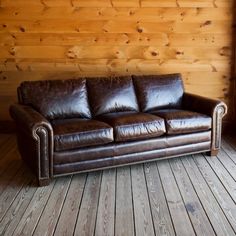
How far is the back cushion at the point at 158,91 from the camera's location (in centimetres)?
370

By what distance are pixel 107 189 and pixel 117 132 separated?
54cm

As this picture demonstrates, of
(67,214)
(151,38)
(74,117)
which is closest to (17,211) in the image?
(67,214)

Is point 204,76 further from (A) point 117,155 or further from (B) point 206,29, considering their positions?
(A) point 117,155

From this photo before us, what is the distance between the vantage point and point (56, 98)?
3357 mm

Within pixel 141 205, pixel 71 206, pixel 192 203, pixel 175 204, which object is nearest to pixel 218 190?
pixel 192 203

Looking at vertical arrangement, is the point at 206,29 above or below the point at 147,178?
above

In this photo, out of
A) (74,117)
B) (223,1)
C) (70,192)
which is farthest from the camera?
(223,1)

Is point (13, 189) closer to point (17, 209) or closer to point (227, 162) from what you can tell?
point (17, 209)

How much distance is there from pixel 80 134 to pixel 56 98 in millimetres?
687

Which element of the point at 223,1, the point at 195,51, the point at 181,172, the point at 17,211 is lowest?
the point at 181,172

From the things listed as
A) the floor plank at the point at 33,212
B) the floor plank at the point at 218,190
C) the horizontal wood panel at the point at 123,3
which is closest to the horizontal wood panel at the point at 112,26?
the horizontal wood panel at the point at 123,3

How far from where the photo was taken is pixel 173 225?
2.19 m

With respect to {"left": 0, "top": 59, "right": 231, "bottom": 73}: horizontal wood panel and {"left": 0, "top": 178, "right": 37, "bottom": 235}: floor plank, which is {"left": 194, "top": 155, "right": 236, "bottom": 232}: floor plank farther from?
{"left": 0, "top": 178, "right": 37, "bottom": 235}: floor plank

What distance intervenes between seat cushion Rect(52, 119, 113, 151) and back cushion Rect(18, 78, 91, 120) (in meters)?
0.32
